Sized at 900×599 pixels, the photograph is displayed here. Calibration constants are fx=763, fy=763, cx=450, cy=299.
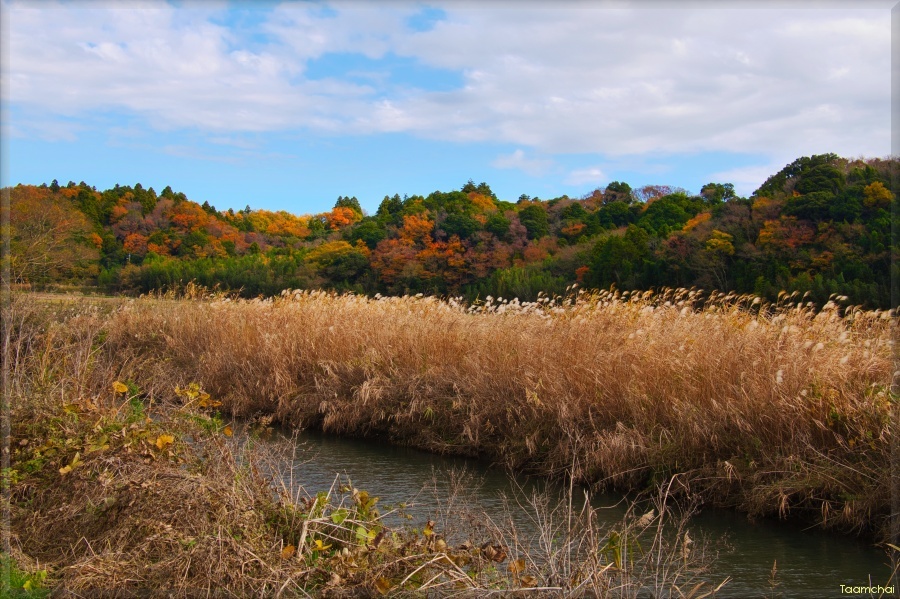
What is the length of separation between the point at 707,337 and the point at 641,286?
16256 millimetres

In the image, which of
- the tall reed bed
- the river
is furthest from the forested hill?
the river

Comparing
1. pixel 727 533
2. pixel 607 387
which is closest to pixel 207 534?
pixel 727 533

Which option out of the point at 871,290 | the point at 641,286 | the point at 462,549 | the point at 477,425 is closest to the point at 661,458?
the point at 477,425

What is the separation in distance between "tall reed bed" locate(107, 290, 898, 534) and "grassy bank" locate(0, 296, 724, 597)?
1.10 meters

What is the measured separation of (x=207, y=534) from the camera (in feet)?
13.8

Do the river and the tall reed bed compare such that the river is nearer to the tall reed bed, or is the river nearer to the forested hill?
the tall reed bed

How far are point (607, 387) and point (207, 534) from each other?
209 inches

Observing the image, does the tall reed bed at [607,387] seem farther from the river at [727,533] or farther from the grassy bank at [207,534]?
the grassy bank at [207,534]

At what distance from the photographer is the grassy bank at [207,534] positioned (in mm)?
4020

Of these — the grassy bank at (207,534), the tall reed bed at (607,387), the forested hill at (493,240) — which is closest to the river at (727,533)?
the tall reed bed at (607,387)

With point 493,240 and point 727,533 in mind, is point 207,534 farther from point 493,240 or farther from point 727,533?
point 493,240

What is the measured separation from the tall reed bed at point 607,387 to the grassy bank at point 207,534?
110 centimetres

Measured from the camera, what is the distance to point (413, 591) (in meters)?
4.03

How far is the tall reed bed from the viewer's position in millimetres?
6883
